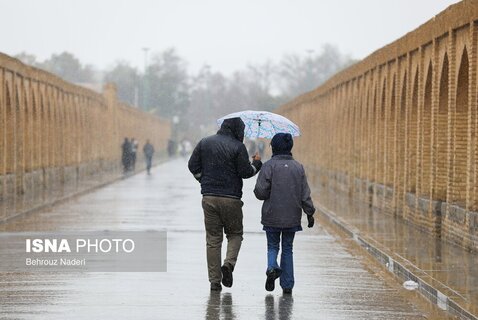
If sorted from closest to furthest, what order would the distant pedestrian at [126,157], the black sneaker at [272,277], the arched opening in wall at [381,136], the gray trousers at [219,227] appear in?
the black sneaker at [272,277] → the gray trousers at [219,227] → the arched opening in wall at [381,136] → the distant pedestrian at [126,157]

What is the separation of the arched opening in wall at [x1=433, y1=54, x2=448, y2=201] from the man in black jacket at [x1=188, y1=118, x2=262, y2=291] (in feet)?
32.9

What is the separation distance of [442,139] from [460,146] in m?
2.08

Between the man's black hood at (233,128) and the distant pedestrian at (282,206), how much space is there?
470mm

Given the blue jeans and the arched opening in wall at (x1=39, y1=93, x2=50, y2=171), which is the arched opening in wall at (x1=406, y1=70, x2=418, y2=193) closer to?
the blue jeans

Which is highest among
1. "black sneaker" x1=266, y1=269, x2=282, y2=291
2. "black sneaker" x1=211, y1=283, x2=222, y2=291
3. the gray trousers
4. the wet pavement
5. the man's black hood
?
the man's black hood

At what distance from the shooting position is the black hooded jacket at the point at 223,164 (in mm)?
14008

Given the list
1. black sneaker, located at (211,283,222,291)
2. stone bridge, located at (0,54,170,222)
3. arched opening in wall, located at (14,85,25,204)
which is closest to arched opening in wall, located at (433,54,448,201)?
stone bridge, located at (0,54,170,222)

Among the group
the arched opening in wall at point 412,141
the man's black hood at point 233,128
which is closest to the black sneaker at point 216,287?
the man's black hood at point 233,128

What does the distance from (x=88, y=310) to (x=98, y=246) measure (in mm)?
7298

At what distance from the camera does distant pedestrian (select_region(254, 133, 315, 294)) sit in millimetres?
13789

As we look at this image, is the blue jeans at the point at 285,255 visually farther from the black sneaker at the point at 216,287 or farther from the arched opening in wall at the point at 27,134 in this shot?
the arched opening in wall at the point at 27,134

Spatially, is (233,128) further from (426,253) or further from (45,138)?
(45,138)

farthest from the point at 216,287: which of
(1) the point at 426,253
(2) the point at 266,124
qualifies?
(1) the point at 426,253

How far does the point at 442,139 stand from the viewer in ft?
78.5
